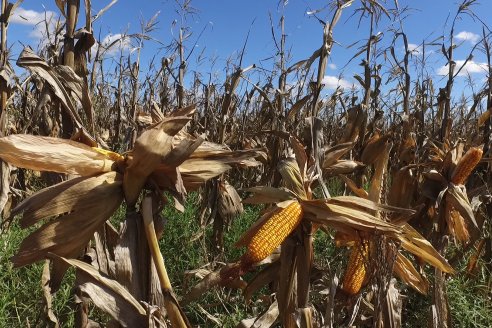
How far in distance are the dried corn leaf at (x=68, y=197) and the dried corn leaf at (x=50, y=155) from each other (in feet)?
0.10

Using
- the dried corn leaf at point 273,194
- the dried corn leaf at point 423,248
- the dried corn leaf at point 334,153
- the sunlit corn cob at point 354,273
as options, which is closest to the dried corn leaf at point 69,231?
the dried corn leaf at point 273,194

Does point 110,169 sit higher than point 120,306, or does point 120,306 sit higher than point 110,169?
point 110,169

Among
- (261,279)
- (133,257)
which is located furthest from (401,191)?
(133,257)

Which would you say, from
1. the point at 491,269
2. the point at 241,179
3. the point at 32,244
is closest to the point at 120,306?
the point at 32,244

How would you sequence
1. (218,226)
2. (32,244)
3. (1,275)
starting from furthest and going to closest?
(218,226) < (1,275) < (32,244)

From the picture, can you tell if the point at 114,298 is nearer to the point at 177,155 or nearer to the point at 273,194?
the point at 177,155

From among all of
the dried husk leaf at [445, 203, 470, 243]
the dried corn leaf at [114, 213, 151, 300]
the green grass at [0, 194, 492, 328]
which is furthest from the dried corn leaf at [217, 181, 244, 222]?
the dried corn leaf at [114, 213, 151, 300]

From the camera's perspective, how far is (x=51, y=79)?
162cm

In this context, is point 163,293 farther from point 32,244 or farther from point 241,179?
point 241,179

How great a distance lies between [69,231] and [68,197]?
9 centimetres

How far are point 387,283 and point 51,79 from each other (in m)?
1.25

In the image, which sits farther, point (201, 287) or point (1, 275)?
point (1, 275)

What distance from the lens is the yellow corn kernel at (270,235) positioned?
4.66ft

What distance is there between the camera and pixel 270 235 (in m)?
1.43
